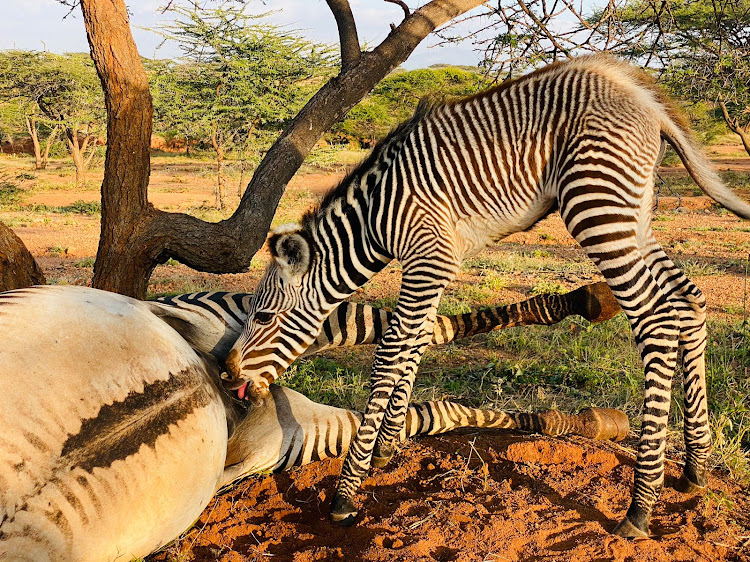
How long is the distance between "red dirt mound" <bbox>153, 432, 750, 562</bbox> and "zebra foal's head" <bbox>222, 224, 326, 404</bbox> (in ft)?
1.88

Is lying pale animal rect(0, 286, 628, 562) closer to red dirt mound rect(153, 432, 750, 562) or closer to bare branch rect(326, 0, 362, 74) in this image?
red dirt mound rect(153, 432, 750, 562)

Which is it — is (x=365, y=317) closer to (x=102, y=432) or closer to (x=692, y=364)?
(x=692, y=364)

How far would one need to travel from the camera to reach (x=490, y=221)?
3.51 m

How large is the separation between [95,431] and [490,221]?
2237 millimetres

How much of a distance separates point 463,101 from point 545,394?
219 cm

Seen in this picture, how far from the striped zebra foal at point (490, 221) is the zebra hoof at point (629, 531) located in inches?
14.2

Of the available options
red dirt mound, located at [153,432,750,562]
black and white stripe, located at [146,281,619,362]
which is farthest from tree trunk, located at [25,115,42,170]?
red dirt mound, located at [153,432,750,562]

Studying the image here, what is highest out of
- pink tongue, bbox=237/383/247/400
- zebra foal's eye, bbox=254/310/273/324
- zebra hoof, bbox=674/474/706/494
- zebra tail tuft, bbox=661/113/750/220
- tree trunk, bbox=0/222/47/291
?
zebra tail tuft, bbox=661/113/750/220

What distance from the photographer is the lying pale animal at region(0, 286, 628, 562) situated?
2.11 meters

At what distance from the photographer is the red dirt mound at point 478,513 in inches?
104

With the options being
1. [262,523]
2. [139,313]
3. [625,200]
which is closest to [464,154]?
Answer: [625,200]

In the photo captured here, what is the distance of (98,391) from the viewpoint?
7.74ft

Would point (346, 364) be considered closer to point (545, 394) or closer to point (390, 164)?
point (545, 394)

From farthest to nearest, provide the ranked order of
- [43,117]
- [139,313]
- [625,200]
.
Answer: [43,117]
[625,200]
[139,313]
